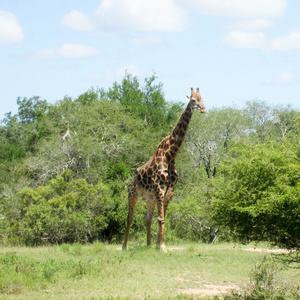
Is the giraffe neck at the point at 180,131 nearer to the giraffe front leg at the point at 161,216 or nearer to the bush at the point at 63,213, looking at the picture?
the giraffe front leg at the point at 161,216

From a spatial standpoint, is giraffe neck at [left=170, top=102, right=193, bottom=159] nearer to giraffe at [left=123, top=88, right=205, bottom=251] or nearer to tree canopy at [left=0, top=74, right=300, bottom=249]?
giraffe at [left=123, top=88, right=205, bottom=251]

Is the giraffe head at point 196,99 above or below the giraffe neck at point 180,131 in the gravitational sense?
above

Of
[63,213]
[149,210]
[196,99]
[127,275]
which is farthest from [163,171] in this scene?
[63,213]

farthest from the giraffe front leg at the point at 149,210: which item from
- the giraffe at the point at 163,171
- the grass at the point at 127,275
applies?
the grass at the point at 127,275

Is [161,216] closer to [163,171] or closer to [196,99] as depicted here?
[163,171]

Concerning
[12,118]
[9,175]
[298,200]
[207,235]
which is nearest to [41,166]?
[9,175]

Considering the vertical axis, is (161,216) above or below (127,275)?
above

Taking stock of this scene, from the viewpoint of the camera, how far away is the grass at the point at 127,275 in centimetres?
922

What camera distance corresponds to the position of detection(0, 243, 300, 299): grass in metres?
9.22

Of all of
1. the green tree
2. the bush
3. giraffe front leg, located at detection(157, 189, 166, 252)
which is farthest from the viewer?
the bush

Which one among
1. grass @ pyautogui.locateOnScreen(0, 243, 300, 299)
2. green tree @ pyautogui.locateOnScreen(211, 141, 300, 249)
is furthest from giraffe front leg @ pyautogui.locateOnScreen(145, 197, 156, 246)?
green tree @ pyautogui.locateOnScreen(211, 141, 300, 249)

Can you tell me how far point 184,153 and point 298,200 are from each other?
78.1 ft

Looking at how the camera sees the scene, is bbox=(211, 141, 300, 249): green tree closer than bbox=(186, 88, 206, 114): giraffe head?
Yes

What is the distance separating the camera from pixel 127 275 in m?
10.9
